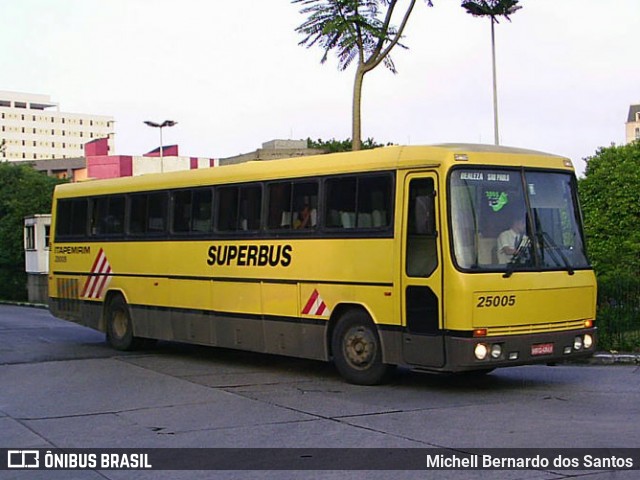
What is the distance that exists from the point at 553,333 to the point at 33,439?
632 centimetres

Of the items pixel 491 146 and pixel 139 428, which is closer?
pixel 139 428

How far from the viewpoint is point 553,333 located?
12047 millimetres

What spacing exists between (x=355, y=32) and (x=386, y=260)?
697 centimetres

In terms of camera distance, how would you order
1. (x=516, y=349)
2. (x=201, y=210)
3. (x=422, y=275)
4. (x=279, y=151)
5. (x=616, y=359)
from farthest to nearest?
1. (x=279, y=151)
2. (x=201, y=210)
3. (x=616, y=359)
4. (x=422, y=275)
5. (x=516, y=349)

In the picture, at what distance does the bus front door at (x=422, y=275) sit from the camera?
11.7m

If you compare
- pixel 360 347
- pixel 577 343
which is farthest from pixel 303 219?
pixel 577 343

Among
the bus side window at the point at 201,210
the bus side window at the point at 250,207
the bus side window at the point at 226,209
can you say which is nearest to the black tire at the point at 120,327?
the bus side window at the point at 201,210

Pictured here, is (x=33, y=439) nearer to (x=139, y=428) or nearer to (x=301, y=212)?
(x=139, y=428)

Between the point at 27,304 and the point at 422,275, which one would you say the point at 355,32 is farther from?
the point at 27,304

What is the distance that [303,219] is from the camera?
13773 mm

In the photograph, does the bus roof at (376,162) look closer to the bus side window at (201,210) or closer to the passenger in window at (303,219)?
the bus side window at (201,210)

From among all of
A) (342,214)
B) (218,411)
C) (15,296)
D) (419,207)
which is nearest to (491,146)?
(419,207)

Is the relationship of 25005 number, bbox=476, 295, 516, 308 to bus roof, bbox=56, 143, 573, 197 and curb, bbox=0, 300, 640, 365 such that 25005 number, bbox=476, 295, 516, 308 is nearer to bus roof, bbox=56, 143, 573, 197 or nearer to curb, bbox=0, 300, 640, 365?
bus roof, bbox=56, 143, 573, 197

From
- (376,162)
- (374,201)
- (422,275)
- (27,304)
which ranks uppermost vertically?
(376,162)
